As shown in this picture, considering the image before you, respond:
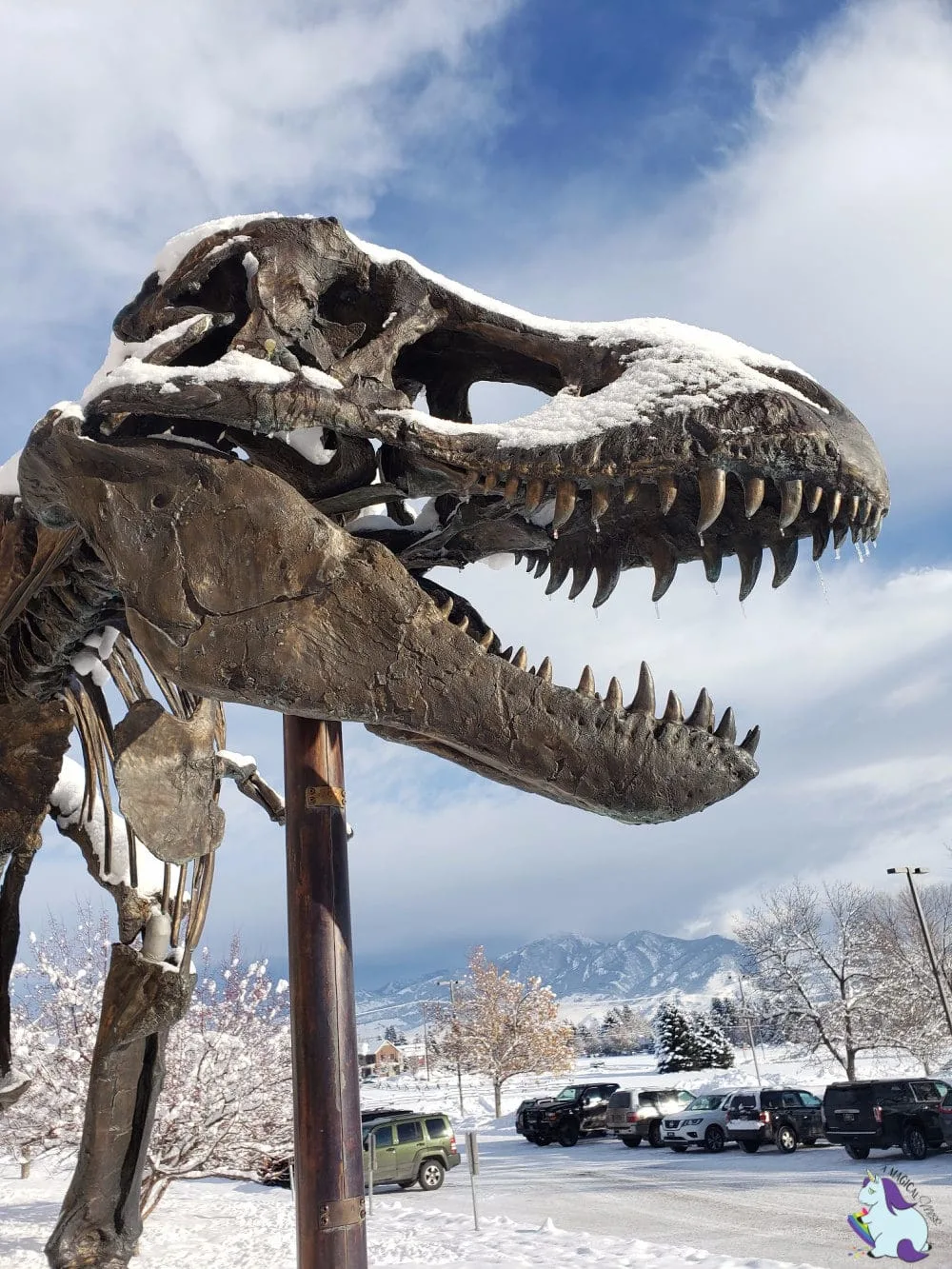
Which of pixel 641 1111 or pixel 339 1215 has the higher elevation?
pixel 339 1215

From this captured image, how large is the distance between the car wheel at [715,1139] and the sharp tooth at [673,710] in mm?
25173

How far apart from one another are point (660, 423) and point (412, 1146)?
70.1 ft

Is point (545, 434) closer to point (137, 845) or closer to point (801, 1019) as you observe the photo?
point (137, 845)

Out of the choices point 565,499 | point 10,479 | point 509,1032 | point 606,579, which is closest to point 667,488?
point 565,499

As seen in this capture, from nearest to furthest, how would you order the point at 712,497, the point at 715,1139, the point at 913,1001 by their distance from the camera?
the point at 712,497 → the point at 715,1139 → the point at 913,1001

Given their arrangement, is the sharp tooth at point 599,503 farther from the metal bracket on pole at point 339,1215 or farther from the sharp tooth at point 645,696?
the metal bracket on pole at point 339,1215

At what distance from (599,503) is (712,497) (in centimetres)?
31

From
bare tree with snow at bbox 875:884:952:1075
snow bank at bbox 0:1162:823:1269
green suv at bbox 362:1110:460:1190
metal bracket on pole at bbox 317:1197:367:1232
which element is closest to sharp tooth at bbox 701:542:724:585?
metal bracket on pole at bbox 317:1197:367:1232

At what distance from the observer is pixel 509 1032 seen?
45.8m

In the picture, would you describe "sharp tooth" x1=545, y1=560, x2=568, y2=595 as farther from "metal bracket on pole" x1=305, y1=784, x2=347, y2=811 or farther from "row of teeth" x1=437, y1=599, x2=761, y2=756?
"metal bracket on pole" x1=305, y1=784, x2=347, y2=811

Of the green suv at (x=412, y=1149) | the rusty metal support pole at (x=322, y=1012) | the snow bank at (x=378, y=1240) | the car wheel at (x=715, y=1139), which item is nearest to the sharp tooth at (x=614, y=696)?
the rusty metal support pole at (x=322, y=1012)

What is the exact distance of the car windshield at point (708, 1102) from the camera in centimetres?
2524

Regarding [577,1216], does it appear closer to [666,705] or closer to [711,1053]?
[666,705]

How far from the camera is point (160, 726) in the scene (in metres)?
3.56
